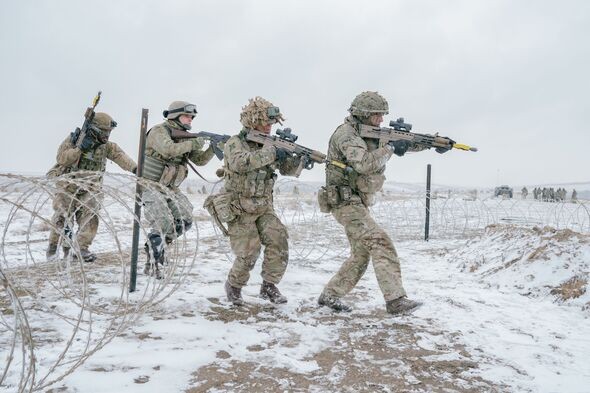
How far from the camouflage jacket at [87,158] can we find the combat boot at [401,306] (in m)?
4.02

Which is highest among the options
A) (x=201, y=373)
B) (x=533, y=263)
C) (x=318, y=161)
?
(x=318, y=161)

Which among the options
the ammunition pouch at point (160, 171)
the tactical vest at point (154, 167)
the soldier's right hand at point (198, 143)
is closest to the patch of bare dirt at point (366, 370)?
the soldier's right hand at point (198, 143)

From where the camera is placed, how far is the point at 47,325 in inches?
137

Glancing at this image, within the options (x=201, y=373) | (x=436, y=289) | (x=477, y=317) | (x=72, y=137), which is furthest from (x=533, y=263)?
(x=72, y=137)

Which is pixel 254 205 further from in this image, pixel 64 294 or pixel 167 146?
pixel 64 294

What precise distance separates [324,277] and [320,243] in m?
3.92

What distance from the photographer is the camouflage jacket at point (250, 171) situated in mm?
4145

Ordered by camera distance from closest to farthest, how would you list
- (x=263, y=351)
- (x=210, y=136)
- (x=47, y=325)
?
(x=263, y=351), (x=47, y=325), (x=210, y=136)

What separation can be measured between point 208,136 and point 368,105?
1.93 metres

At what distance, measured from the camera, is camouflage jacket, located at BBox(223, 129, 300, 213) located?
4145 mm

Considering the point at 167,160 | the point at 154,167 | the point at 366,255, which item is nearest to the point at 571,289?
the point at 366,255

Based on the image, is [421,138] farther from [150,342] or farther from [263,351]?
[150,342]

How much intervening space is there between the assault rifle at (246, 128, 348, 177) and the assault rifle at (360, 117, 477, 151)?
50cm

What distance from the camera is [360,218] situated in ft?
13.5
